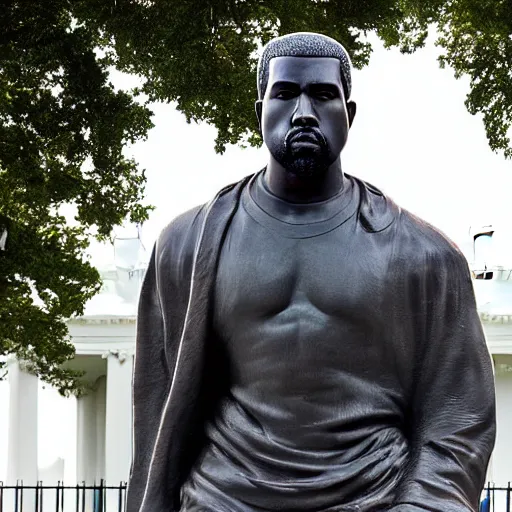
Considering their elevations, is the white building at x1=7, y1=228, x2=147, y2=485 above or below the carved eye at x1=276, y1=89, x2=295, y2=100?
above

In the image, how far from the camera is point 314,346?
389 cm

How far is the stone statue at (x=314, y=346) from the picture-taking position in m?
3.82

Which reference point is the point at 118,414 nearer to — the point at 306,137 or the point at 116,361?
the point at 116,361

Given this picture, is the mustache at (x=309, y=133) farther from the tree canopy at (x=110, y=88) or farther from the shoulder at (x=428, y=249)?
the tree canopy at (x=110, y=88)

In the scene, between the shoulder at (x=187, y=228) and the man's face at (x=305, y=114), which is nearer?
the man's face at (x=305, y=114)

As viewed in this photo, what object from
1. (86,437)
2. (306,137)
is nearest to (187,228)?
(306,137)

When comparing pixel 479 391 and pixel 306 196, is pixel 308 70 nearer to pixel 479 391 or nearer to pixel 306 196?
pixel 306 196

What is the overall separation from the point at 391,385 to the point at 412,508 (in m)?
0.33

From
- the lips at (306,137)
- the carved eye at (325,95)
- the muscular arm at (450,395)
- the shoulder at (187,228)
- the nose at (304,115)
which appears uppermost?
the carved eye at (325,95)

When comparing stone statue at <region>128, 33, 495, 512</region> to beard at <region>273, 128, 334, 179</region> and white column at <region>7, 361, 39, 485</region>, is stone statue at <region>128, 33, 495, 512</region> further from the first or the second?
white column at <region>7, 361, 39, 485</region>

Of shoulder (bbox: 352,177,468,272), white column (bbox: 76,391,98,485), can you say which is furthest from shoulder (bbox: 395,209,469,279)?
white column (bbox: 76,391,98,485)

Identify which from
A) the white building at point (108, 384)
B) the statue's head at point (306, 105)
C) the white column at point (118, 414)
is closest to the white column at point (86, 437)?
the white building at point (108, 384)

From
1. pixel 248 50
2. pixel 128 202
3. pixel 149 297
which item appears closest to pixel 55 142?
pixel 128 202

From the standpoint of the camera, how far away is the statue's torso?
12.4ft
